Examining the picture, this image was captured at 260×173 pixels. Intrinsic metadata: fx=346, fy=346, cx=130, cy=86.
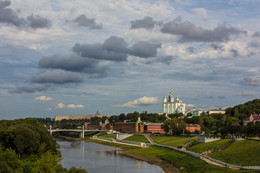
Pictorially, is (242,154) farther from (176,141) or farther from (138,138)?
(138,138)

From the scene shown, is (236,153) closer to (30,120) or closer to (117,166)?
(117,166)

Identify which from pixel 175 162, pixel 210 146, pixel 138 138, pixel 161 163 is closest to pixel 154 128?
pixel 138 138

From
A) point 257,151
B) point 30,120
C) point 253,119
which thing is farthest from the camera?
point 253,119

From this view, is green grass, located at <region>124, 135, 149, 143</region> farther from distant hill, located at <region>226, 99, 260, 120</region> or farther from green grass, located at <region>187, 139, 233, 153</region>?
green grass, located at <region>187, 139, 233, 153</region>

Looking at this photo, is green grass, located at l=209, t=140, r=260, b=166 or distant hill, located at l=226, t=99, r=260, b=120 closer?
green grass, located at l=209, t=140, r=260, b=166

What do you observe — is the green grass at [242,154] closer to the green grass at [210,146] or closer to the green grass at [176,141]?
the green grass at [210,146]

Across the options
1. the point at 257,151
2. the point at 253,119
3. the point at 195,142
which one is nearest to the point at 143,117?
the point at 253,119

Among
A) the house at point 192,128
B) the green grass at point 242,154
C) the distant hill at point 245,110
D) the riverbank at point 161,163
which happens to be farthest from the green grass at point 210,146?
the distant hill at point 245,110

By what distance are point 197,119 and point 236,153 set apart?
83.7 metres

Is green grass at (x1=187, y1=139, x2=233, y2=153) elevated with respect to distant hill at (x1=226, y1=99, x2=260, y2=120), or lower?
lower

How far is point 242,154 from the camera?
5056 centimetres

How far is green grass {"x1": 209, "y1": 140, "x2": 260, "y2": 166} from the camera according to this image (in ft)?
151

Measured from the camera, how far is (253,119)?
91562 mm

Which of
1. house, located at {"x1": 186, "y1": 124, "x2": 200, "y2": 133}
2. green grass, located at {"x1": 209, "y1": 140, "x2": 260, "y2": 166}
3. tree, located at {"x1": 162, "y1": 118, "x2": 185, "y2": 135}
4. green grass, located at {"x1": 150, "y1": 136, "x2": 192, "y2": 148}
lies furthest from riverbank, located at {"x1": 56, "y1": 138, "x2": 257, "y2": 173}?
house, located at {"x1": 186, "y1": 124, "x2": 200, "y2": 133}
